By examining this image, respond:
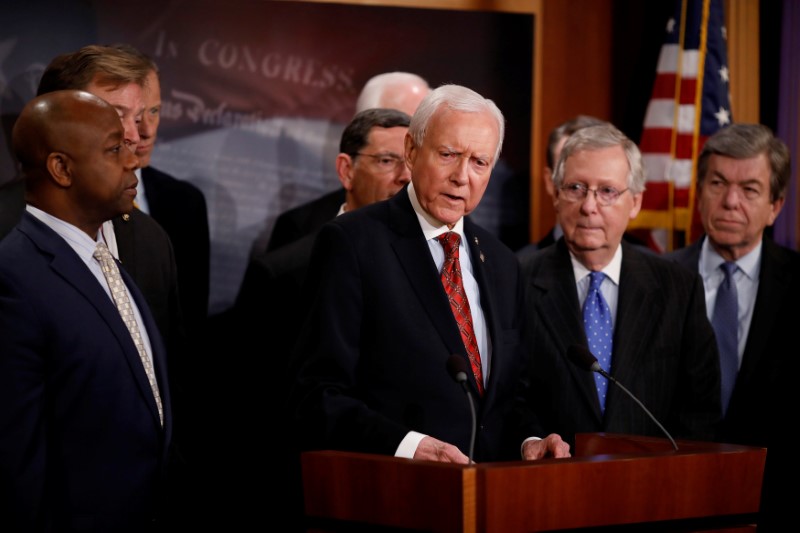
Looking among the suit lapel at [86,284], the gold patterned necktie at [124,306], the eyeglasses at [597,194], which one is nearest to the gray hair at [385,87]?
the eyeglasses at [597,194]

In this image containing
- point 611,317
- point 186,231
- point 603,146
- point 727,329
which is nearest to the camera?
point 611,317

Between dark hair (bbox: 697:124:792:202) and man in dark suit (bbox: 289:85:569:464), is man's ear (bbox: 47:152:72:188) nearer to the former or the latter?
man in dark suit (bbox: 289:85:569:464)

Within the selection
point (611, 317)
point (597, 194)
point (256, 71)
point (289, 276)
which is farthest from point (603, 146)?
point (256, 71)

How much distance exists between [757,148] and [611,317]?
44.8 inches

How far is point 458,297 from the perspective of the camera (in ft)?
9.32

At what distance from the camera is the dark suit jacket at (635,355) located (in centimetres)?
333

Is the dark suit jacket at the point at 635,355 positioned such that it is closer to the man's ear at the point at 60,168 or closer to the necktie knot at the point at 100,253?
the necktie knot at the point at 100,253

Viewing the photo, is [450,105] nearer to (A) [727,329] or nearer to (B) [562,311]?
(B) [562,311]

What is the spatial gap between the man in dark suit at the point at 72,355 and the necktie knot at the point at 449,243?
2.65 ft

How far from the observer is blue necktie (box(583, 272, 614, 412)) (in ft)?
11.2

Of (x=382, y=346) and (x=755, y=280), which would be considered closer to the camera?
(x=382, y=346)

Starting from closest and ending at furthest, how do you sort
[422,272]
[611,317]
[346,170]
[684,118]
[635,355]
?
[422,272] → [635,355] → [611,317] → [346,170] → [684,118]

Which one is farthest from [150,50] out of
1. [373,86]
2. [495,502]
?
[495,502]

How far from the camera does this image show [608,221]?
139 inches
